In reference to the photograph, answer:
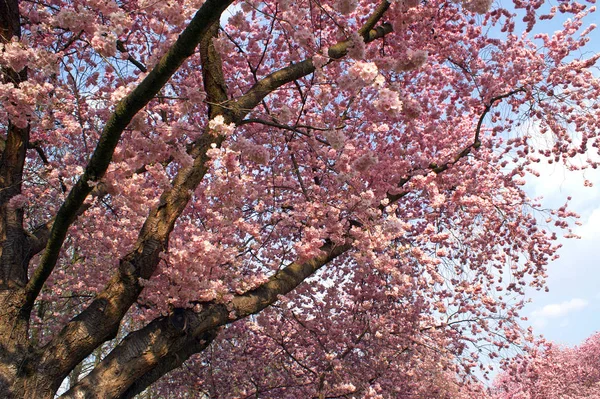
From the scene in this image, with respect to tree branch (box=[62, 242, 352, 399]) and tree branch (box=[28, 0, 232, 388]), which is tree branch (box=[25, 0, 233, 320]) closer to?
tree branch (box=[28, 0, 232, 388])

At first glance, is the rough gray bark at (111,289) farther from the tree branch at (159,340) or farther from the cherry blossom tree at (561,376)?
the cherry blossom tree at (561,376)

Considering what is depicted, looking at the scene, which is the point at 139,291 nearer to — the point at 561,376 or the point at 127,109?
the point at 127,109

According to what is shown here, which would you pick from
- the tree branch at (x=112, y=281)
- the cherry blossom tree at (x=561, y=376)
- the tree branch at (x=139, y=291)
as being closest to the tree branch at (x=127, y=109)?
the tree branch at (x=112, y=281)

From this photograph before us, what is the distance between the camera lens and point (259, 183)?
8.33 meters

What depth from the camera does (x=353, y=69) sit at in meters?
3.76

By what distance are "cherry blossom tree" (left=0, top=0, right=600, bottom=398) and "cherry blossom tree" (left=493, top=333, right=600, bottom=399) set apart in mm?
2621

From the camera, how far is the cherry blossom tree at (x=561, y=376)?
14227mm

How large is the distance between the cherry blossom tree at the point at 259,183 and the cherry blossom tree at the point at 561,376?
262 cm

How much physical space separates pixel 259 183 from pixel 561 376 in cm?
1800

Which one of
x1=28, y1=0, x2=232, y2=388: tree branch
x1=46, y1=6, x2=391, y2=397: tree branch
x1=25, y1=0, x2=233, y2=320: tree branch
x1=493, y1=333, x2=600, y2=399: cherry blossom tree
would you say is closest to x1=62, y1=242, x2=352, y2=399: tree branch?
x1=46, y1=6, x2=391, y2=397: tree branch

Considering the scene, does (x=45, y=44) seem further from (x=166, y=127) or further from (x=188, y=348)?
(x=188, y=348)

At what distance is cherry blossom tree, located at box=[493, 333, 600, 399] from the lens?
1423 cm

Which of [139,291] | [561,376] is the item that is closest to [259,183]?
[139,291]

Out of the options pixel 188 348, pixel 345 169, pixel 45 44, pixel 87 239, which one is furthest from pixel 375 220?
pixel 45 44
